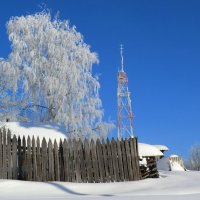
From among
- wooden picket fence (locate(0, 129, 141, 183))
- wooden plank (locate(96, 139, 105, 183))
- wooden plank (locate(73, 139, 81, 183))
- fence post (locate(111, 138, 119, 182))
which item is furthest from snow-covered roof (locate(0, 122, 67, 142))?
fence post (locate(111, 138, 119, 182))

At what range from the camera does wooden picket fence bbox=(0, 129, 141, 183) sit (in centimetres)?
1468

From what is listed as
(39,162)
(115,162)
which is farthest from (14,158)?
(115,162)

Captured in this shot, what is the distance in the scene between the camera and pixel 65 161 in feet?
48.4

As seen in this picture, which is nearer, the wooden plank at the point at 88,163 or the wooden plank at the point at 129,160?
the wooden plank at the point at 88,163

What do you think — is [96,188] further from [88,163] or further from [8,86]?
[8,86]

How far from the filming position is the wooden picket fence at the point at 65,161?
578 inches

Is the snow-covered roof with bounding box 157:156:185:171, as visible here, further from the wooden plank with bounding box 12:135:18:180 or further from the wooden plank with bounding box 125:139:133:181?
the wooden plank with bounding box 12:135:18:180

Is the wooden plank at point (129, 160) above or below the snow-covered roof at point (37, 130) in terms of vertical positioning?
below

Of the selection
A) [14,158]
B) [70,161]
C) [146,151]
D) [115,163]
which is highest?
[146,151]

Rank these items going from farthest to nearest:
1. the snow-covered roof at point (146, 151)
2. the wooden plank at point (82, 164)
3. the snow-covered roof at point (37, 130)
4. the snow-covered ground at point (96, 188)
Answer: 1. the snow-covered roof at point (146, 151)
2. the snow-covered roof at point (37, 130)
3. the wooden plank at point (82, 164)
4. the snow-covered ground at point (96, 188)

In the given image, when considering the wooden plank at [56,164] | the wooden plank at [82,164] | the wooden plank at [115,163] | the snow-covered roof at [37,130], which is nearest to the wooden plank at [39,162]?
the wooden plank at [56,164]

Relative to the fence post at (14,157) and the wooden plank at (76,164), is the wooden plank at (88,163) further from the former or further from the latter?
the fence post at (14,157)

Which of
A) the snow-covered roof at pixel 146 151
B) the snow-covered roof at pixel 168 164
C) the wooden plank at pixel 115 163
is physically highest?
the snow-covered roof at pixel 168 164

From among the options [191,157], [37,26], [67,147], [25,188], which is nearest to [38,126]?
[67,147]
